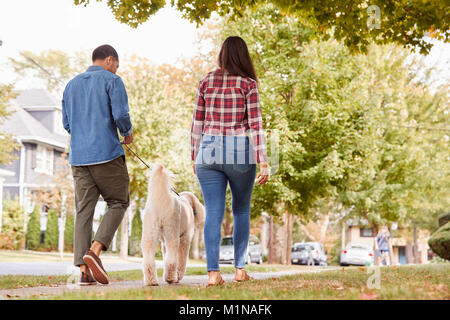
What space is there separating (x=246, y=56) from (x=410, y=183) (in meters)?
21.9

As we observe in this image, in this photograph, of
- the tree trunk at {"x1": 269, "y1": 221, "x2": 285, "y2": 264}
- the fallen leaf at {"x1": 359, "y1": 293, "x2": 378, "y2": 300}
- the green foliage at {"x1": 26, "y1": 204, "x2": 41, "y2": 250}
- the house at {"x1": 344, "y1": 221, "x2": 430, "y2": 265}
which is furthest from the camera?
the house at {"x1": 344, "y1": 221, "x2": 430, "y2": 265}

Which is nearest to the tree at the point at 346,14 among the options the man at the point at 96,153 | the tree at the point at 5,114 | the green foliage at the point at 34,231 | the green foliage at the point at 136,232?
the man at the point at 96,153

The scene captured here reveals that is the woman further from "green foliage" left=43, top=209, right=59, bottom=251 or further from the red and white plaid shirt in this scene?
"green foliage" left=43, top=209, right=59, bottom=251

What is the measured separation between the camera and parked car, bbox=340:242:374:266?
111 feet

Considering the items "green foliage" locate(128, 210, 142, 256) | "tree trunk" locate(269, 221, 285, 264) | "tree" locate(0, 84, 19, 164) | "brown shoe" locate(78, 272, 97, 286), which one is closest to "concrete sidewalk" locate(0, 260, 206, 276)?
"brown shoe" locate(78, 272, 97, 286)

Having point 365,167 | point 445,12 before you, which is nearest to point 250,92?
point 445,12

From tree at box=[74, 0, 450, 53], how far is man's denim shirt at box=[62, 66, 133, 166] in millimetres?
2605

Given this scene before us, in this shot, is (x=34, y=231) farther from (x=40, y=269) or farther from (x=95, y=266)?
(x=95, y=266)

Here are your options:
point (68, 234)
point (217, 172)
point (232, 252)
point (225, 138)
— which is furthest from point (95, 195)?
point (68, 234)

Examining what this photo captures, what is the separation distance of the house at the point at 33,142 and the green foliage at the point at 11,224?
2.75 metres

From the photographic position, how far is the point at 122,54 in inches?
1180

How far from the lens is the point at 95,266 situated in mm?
4555

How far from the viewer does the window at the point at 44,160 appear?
33.0m

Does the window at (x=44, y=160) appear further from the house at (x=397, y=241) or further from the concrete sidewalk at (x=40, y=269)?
the house at (x=397, y=241)
